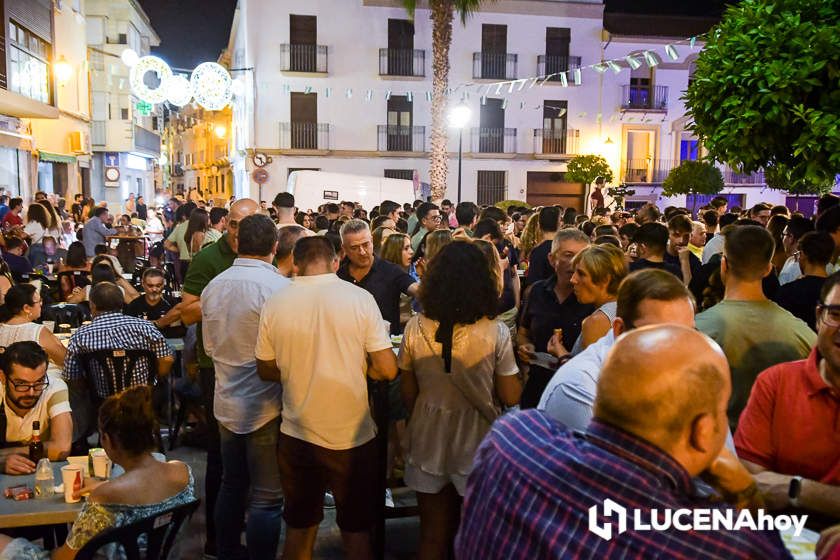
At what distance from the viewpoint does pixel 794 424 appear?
2.50m

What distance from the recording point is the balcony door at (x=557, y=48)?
90.8 ft

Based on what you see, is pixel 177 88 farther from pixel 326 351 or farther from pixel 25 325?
pixel 326 351

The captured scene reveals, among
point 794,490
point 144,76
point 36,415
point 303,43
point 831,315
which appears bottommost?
point 36,415

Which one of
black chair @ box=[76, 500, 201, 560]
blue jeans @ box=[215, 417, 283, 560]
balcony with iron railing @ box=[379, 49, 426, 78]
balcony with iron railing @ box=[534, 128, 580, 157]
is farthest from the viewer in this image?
balcony with iron railing @ box=[534, 128, 580, 157]

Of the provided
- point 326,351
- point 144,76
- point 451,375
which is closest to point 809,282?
point 451,375

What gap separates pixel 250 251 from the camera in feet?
12.8

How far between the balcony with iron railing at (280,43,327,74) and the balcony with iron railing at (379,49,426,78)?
85.0 inches

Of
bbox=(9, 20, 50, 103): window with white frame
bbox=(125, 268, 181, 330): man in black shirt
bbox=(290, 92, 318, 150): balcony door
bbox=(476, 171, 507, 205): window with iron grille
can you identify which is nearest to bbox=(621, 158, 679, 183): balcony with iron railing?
bbox=(476, 171, 507, 205): window with iron grille

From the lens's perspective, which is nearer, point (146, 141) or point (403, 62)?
point (403, 62)

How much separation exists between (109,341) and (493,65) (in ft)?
81.3

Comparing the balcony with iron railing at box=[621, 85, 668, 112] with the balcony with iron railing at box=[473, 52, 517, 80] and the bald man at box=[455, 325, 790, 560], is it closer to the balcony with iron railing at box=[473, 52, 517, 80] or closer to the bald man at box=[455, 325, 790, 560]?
the balcony with iron railing at box=[473, 52, 517, 80]

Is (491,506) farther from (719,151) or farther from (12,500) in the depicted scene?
(719,151)

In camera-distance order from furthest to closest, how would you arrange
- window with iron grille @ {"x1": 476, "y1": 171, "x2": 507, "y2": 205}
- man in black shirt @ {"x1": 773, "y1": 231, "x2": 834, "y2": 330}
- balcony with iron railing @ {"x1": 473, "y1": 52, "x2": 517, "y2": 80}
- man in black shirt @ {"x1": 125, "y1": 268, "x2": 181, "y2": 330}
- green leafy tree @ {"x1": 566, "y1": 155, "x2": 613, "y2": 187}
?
window with iron grille @ {"x1": 476, "y1": 171, "x2": 507, "y2": 205}, balcony with iron railing @ {"x1": 473, "y1": 52, "x2": 517, "y2": 80}, green leafy tree @ {"x1": 566, "y1": 155, "x2": 613, "y2": 187}, man in black shirt @ {"x1": 125, "y1": 268, "x2": 181, "y2": 330}, man in black shirt @ {"x1": 773, "y1": 231, "x2": 834, "y2": 330}

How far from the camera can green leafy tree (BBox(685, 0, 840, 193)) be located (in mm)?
4980
